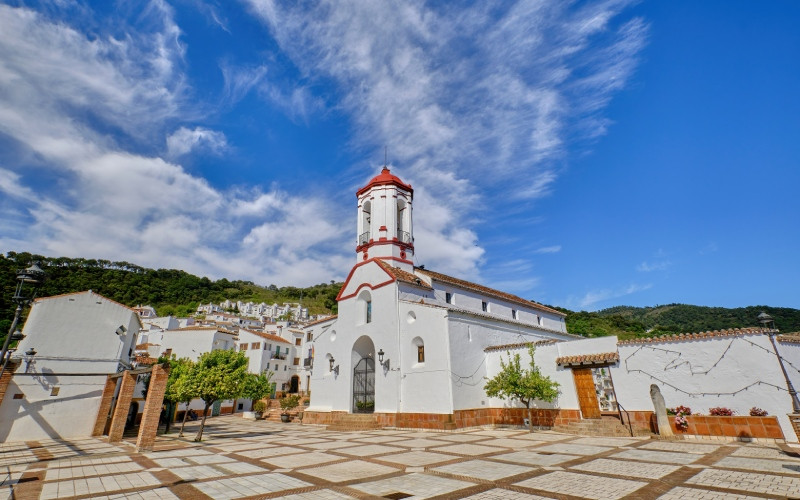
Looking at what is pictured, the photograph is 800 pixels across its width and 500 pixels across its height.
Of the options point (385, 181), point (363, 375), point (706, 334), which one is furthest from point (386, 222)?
point (706, 334)

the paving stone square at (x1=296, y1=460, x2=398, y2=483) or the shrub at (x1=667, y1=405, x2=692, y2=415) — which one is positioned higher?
Answer: the shrub at (x1=667, y1=405, x2=692, y2=415)

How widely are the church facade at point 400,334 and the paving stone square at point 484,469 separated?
9.00 metres

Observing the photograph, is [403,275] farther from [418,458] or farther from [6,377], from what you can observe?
[6,377]

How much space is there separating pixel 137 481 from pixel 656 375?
1759 centimetres

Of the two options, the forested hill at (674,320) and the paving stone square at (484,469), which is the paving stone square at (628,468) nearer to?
the paving stone square at (484,469)

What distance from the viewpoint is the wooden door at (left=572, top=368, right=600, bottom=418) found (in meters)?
16.7

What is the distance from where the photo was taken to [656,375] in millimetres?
14789

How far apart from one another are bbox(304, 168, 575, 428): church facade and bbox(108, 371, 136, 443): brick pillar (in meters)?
11.0

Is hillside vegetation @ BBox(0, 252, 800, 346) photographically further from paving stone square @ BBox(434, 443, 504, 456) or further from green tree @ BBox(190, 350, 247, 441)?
green tree @ BBox(190, 350, 247, 441)

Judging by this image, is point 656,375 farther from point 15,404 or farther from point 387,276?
point 15,404

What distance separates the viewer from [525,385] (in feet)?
55.4

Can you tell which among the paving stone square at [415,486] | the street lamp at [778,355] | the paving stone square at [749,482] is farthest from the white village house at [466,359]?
the paving stone square at [415,486]

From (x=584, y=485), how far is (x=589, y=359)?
10930mm

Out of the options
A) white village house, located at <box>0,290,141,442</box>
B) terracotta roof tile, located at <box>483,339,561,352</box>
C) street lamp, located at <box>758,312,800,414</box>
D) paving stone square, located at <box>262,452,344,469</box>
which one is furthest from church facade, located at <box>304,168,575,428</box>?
white village house, located at <box>0,290,141,442</box>
